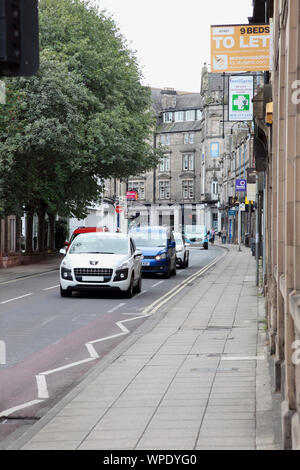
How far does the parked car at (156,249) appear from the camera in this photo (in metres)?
28.5

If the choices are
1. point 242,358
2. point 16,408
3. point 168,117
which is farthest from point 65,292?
point 168,117

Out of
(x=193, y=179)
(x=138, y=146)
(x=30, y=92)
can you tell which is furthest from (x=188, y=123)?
(x=30, y=92)

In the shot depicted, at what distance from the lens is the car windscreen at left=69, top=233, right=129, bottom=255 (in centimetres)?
2102

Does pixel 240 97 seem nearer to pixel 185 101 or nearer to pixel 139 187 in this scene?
pixel 185 101

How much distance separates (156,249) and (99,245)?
296 inches

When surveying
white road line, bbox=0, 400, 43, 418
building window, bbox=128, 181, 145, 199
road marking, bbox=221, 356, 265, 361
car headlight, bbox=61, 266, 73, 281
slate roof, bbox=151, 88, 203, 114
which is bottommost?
white road line, bbox=0, 400, 43, 418

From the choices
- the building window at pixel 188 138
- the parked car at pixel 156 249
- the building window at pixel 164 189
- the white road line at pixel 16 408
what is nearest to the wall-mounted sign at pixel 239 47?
the white road line at pixel 16 408

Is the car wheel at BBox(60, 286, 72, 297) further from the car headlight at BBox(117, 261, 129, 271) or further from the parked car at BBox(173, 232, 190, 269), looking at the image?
the parked car at BBox(173, 232, 190, 269)

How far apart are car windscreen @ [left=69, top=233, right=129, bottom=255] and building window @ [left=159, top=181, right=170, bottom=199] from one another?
96055mm

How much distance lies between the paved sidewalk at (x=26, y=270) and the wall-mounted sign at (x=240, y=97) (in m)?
9.46

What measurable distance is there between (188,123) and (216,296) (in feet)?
322

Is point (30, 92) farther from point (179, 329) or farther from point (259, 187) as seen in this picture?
point (179, 329)

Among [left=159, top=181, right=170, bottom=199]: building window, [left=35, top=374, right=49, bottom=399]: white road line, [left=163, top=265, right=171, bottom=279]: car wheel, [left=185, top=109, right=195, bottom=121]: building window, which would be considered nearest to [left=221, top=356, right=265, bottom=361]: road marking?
[left=35, top=374, right=49, bottom=399]: white road line

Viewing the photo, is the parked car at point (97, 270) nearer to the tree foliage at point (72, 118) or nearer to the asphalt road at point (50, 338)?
the asphalt road at point (50, 338)
